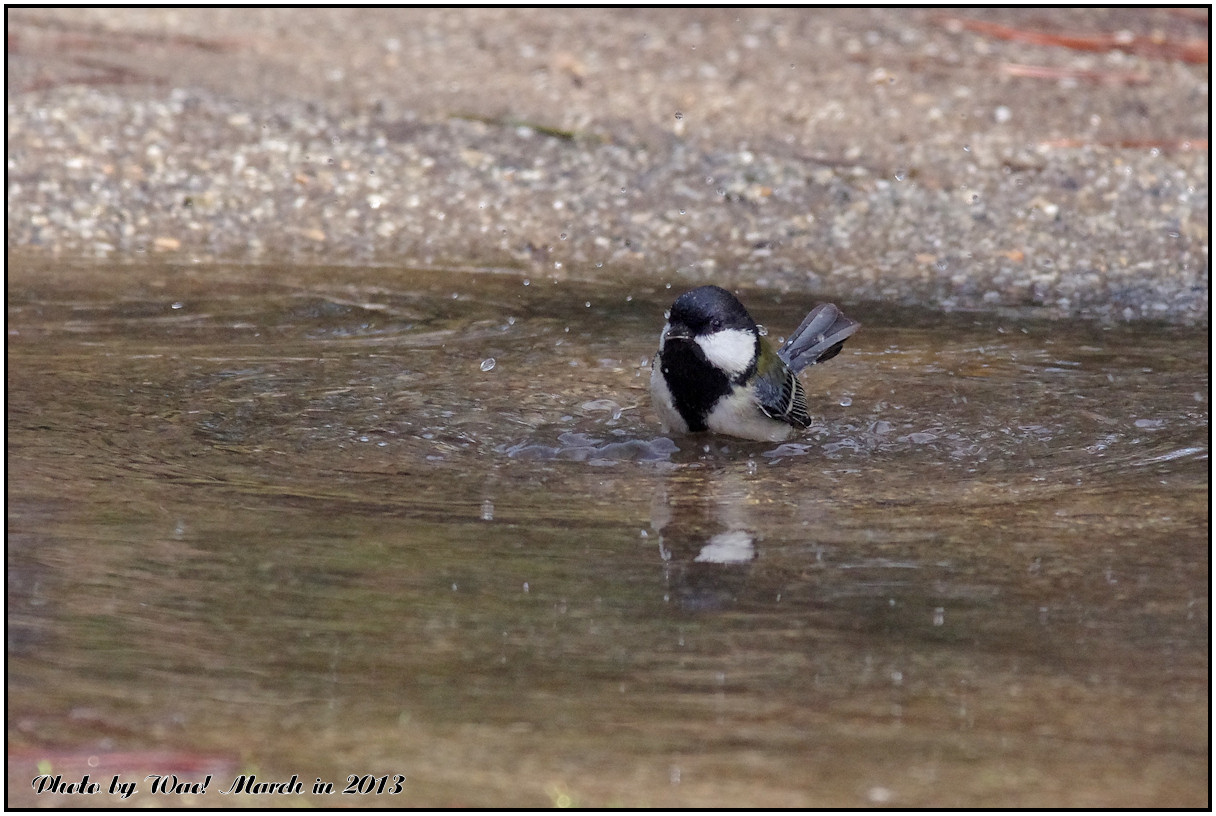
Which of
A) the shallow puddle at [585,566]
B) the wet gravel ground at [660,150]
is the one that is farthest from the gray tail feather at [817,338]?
the wet gravel ground at [660,150]

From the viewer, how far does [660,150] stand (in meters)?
8.96

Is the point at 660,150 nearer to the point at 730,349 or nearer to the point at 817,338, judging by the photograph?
the point at 817,338

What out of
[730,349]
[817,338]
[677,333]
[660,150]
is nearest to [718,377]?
[730,349]

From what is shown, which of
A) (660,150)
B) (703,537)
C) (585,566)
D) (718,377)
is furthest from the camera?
(660,150)

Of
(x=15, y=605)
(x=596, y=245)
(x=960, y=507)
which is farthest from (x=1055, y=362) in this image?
(x=15, y=605)

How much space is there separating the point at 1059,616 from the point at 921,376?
238 centimetres

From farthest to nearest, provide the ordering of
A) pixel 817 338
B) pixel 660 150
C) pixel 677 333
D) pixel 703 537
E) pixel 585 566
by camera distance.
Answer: pixel 660 150, pixel 817 338, pixel 677 333, pixel 703 537, pixel 585 566

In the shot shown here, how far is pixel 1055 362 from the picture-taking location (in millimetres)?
6297

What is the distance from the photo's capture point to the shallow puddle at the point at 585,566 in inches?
122

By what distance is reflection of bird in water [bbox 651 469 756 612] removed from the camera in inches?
158

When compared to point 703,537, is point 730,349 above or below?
above

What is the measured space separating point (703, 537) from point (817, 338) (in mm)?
1841

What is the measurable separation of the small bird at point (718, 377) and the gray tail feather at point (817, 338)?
0.44 m

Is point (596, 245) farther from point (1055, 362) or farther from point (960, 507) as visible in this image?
point (960, 507)
